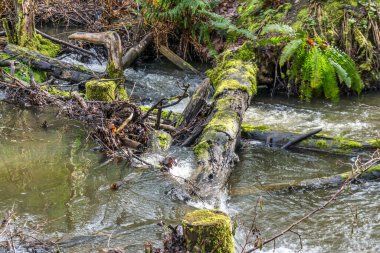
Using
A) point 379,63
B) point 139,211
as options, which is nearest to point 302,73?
point 379,63

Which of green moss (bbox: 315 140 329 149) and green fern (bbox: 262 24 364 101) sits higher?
green fern (bbox: 262 24 364 101)

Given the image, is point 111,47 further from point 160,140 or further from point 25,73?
point 160,140

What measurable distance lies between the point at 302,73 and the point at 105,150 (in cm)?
409

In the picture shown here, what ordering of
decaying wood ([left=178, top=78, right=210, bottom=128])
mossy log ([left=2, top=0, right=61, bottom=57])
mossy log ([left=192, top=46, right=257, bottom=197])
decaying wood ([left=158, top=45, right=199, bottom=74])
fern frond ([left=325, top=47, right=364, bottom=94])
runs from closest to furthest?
mossy log ([left=192, top=46, right=257, bottom=197]) → decaying wood ([left=178, top=78, right=210, bottom=128]) → fern frond ([left=325, top=47, right=364, bottom=94]) → mossy log ([left=2, top=0, right=61, bottom=57]) → decaying wood ([left=158, top=45, right=199, bottom=74])

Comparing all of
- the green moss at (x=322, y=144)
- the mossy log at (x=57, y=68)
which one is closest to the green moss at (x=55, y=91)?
the mossy log at (x=57, y=68)

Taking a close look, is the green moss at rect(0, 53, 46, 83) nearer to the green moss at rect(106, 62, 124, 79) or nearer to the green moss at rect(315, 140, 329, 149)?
the green moss at rect(106, 62, 124, 79)

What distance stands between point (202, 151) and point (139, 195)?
828mm

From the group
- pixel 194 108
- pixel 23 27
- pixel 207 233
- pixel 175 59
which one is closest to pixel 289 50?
pixel 194 108

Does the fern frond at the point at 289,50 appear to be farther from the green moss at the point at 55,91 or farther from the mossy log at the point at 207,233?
the mossy log at the point at 207,233

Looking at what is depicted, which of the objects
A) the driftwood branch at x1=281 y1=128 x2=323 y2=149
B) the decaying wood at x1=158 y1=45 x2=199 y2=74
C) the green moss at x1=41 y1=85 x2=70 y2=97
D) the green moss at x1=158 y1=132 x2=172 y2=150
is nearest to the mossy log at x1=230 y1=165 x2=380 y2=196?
the driftwood branch at x1=281 y1=128 x2=323 y2=149

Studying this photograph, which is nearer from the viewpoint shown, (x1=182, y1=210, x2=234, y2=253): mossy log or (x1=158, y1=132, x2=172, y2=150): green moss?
(x1=182, y1=210, x2=234, y2=253): mossy log

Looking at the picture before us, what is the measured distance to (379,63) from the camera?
940 cm

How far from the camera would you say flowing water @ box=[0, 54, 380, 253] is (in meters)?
4.76

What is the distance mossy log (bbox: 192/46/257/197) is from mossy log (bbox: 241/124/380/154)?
0.39 m
